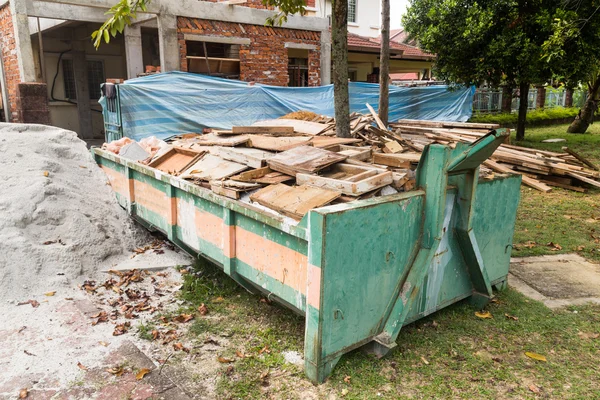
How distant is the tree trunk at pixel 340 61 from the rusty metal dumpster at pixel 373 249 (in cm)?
229

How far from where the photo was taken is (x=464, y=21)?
39.5 feet

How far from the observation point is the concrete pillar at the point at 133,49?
11891 mm

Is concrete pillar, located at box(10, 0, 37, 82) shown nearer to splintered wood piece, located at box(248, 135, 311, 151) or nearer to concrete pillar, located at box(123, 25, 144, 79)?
concrete pillar, located at box(123, 25, 144, 79)

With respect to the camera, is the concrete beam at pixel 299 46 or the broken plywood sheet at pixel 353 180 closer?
the broken plywood sheet at pixel 353 180

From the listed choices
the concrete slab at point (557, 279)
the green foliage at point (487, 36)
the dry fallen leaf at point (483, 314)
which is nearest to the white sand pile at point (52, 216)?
the dry fallen leaf at point (483, 314)

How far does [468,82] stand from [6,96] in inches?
470

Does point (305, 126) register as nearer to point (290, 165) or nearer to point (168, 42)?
point (290, 165)

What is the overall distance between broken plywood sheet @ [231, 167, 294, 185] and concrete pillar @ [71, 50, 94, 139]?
13420 mm

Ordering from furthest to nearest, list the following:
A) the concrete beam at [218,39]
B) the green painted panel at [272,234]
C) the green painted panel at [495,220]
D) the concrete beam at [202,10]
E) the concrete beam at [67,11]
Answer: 1. the concrete beam at [218,39]
2. the concrete beam at [202,10]
3. the concrete beam at [67,11]
4. the green painted panel at [495,220]
5. the green painted panel at [272,234]

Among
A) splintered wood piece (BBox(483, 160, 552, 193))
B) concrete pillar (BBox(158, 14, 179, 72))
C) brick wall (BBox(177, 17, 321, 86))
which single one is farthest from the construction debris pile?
brick wall (BBox(177, 17, 321, 86))

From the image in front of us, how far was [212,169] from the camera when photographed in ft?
14.5

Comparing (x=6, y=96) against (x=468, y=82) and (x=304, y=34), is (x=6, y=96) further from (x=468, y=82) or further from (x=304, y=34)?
(x=468, y=82)

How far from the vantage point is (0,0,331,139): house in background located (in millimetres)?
10250

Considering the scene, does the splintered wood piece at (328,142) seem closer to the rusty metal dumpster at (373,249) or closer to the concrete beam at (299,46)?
the rusty metal dumpster at (373,249)
